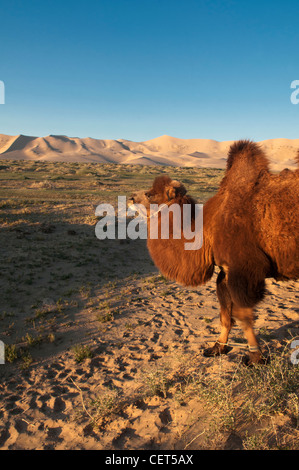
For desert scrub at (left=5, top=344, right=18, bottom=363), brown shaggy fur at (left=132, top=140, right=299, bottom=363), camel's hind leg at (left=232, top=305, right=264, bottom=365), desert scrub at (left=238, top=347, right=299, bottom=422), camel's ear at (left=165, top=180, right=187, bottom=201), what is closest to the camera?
desert scrub at (left=238, top=347, right=299, bottom=422)

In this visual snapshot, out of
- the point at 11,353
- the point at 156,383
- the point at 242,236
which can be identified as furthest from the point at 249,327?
the point at 11,353

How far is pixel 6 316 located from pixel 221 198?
5075 mm

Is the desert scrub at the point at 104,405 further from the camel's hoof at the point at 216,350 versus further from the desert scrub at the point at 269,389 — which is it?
the camel's hoof at the point at 216,350

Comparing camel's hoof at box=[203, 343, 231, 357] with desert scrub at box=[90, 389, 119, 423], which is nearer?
desert scrub at box=[90, 389, 119, 423]

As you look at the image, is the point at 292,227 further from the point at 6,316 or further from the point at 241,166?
the point at 6,316

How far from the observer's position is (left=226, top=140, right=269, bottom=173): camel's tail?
4293mm

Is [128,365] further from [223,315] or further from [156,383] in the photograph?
[223,315]

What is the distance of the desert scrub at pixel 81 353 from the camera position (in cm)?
489

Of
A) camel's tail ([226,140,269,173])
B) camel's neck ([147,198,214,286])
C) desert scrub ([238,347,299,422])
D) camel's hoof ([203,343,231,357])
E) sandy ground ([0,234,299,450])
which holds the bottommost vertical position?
sandy ground ([0,234,299,450])

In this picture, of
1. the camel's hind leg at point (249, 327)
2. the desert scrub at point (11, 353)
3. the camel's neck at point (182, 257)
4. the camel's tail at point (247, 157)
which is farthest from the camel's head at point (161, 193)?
the desert scrub at point (11, 353)

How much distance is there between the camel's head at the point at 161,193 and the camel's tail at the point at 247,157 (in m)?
0.89

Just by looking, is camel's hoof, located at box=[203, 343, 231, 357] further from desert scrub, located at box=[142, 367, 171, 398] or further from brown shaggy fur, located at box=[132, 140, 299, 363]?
desert scrub, located at box=[142, 367, 171, 398]

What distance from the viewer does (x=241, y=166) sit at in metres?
4.35

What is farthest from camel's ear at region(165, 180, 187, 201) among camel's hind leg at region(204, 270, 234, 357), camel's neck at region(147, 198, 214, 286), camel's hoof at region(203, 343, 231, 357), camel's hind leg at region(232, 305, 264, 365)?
camel's hoof at region(203, 343, 231, 357)
